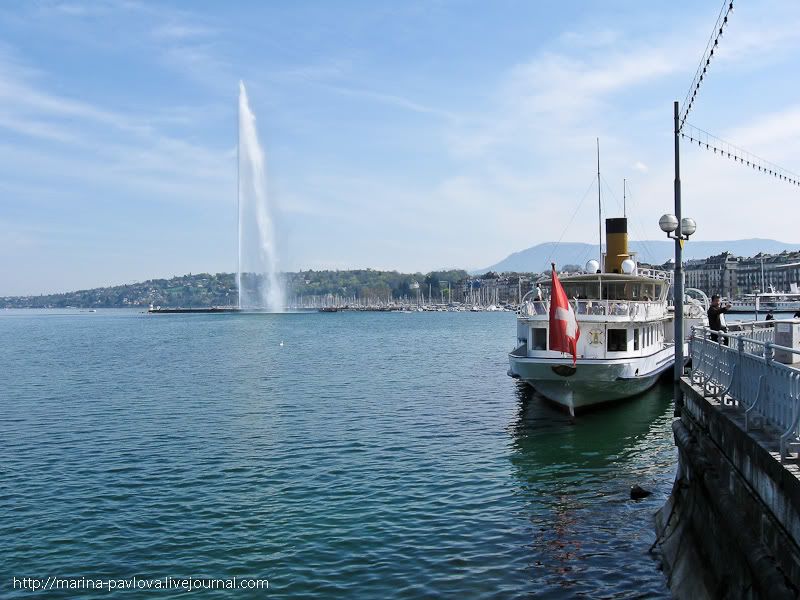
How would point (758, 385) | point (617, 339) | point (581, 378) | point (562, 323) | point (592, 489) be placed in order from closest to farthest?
point (758, 385) → point (592, 489) → point (562, 323) → point (581, 378) → point (617, 339)

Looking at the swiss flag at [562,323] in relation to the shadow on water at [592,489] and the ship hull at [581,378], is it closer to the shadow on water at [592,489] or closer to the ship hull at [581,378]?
the ship hull at [581,378]

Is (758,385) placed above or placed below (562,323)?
below

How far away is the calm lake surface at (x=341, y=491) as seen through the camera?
13.1m

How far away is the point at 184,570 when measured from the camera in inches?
519

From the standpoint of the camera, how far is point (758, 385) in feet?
33.8

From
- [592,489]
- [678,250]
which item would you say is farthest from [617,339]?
[592,489]

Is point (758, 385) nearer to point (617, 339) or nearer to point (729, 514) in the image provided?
point (729, 514)

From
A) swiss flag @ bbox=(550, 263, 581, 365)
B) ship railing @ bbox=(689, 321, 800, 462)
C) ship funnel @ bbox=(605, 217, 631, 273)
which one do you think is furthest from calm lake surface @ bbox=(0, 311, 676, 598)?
ship funnel @ bbox=(605, 217, 631, 273)

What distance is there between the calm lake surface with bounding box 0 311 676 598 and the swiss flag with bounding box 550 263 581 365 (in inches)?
129

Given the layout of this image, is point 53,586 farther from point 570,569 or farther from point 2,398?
point 2,398

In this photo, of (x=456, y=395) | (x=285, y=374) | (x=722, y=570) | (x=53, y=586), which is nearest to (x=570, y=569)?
(x=722, y=570)

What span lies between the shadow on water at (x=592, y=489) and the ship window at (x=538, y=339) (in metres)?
2.69

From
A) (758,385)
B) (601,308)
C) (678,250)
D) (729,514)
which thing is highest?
(678,250)

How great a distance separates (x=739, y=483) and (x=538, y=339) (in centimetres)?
2120
